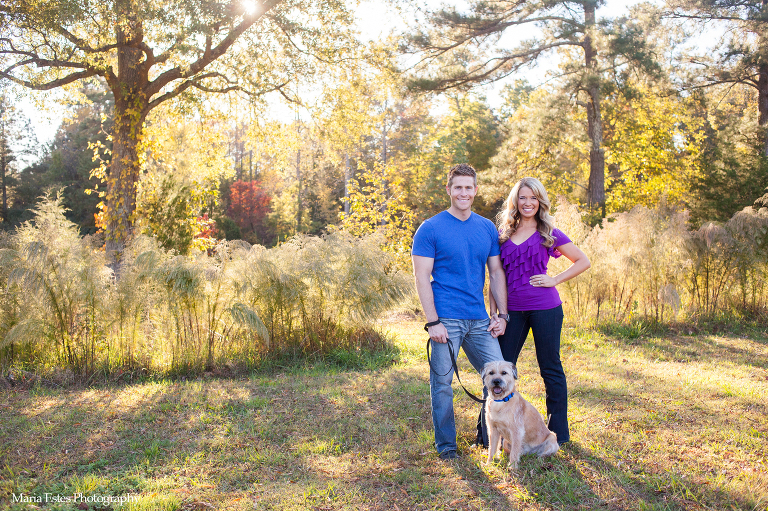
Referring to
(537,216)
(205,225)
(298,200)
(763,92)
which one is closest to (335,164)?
(205,225)

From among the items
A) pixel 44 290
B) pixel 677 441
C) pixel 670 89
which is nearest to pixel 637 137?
pixel 670 89

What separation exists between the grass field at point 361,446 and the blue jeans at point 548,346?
341mm

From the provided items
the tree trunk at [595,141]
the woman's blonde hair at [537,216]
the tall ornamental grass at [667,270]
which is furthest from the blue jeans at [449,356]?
the tree trunk at [595,141]

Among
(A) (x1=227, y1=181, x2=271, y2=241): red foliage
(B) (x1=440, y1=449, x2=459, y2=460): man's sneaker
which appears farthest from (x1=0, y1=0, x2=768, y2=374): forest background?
(A) (x1=227, y1=181, x2=271, y2=241): red foliage

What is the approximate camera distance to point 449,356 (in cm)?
342

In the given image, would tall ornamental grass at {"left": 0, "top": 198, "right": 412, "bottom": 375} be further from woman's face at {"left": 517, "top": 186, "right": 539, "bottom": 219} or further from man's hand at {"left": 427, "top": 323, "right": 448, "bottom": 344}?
woman's face at {"left": 517, "top": 186, "right": 539, "bottom": 219}

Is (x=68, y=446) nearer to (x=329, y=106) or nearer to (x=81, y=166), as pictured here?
(x=329, y=106)

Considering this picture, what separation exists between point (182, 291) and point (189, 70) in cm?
609

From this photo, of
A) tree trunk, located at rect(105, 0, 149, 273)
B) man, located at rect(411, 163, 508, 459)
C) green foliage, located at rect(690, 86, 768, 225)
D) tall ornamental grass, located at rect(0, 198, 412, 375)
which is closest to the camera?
man, located at rect(411, 163, 508, 459)

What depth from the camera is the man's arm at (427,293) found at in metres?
3.32

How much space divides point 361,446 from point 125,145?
31.4ft

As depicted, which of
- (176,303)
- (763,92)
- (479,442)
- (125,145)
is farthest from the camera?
(763,92)

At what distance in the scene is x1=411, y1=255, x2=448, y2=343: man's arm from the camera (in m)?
3.32

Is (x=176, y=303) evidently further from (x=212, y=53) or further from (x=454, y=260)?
(x=212, y=53)
